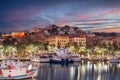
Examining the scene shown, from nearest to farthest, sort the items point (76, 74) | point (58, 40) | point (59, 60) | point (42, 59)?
point (76, 74)
point (59, 60)
point (42, 59)
point (58, 40)

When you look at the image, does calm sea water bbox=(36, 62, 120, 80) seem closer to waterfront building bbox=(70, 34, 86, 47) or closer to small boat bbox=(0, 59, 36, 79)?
small boat bbox=(0, 59, 36, 79)

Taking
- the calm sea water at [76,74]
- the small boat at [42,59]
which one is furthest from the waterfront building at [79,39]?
the calm sea water at [76,74]

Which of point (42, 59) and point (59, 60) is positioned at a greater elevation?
point (42, 59)

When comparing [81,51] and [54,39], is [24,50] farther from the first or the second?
[54,39]

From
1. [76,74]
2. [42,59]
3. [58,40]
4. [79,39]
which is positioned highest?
[79,39]

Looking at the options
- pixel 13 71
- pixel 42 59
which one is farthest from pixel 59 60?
pixel 13 71

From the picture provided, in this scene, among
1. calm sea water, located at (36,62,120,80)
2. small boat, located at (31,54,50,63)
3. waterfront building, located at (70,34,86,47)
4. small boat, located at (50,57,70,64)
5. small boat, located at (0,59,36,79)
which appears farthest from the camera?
waterfront building, located at (70,34,86,47)

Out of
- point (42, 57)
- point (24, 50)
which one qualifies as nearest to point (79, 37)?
point (24, 50)

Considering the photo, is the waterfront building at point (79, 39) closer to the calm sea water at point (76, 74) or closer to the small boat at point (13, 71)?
the calm sea water at point (76, 74)

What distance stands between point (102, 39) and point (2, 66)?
68091 mm

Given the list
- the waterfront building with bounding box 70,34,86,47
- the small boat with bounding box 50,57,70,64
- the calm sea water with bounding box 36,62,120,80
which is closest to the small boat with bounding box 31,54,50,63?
the small boat with bounding box 50,57,70,64

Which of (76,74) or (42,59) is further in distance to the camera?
(42,59)

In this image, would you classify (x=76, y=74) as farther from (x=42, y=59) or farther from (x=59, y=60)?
(x=42, y=59)

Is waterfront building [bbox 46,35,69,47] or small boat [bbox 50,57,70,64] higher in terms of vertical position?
waterfront building [bbox 46,35,69,47]
